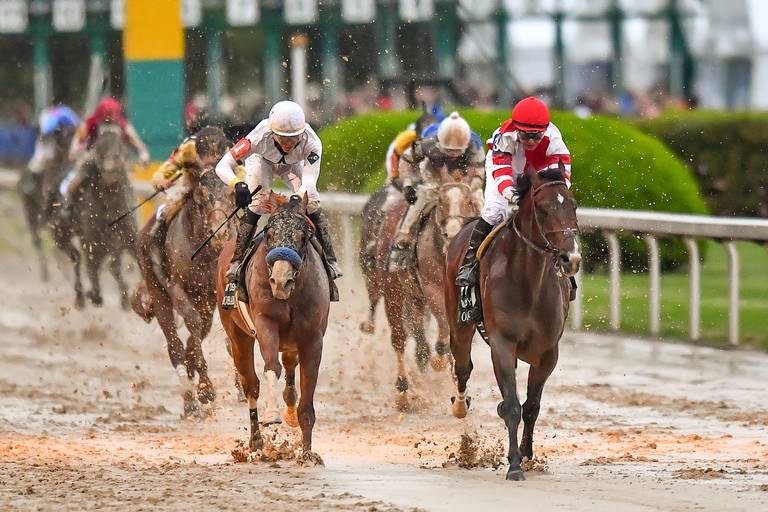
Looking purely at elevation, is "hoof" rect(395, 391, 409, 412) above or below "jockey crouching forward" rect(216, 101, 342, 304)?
below

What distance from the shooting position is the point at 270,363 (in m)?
9.54

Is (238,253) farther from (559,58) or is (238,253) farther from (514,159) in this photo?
(559,58)

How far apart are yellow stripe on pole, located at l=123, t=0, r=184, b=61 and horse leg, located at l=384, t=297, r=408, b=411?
7.80 metres

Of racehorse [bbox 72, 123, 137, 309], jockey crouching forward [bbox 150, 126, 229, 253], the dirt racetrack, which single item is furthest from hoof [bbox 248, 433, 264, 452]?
racehorse [bbox 72, 123, 137, 309]

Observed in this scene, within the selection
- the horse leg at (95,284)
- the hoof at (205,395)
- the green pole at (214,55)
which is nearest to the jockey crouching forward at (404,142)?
the hoof at (205,395)

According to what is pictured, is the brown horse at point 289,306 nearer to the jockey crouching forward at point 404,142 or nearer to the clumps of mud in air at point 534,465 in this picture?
the clumps of mud in air at point 534,465

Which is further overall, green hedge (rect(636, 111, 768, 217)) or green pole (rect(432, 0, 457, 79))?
green pole (rect(432, 0, 457, 79))

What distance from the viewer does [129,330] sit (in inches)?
672

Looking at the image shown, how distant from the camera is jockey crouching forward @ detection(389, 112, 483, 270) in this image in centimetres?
1274

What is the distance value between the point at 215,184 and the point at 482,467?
3.61 metres

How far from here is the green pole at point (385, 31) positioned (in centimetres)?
3031

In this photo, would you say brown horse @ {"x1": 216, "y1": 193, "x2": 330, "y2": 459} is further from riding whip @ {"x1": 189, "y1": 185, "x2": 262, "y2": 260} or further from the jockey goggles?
the jockey goggles

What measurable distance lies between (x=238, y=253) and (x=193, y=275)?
2277 millimetres

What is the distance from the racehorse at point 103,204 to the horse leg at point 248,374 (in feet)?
24.3
